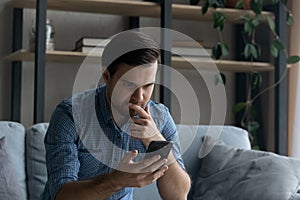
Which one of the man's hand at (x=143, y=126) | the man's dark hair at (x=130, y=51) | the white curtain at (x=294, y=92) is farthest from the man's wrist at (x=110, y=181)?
the white curtain at (x=294, y=92)

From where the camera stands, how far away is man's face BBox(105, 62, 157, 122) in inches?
65.4

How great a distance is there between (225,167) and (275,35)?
1073mm

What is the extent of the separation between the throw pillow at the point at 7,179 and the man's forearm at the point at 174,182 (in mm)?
718

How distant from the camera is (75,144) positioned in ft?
6.12

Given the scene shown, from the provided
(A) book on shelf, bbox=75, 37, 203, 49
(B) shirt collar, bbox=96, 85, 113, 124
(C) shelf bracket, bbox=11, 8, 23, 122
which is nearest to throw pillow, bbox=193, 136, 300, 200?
(A) book on shelf, bbox=75, 37, 203, 49

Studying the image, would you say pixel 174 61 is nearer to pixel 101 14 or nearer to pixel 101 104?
pixel 101 14

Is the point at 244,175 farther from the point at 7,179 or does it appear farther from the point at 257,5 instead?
the point at 257,5

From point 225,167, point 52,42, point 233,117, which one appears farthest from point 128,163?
point 233,117

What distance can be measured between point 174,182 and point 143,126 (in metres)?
0.30

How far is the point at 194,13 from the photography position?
11.0 feet

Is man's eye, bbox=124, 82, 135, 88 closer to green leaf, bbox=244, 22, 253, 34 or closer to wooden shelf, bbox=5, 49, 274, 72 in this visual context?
wooden shelf, bbox=5, 49, 274, 72

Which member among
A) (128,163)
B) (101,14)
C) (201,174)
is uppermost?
(101,14)

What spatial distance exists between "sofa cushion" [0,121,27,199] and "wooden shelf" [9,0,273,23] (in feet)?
2.56

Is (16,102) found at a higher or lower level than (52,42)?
lower
